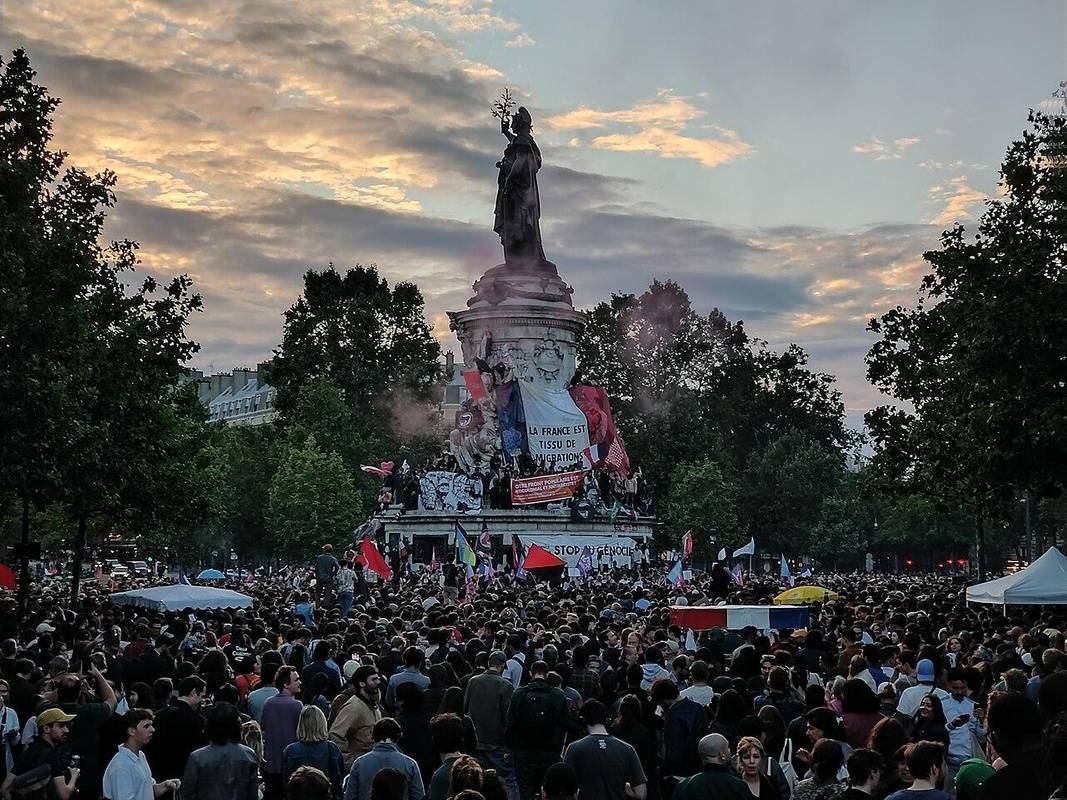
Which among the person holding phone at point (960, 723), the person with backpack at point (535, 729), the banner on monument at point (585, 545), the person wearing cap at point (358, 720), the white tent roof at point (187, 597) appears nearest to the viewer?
the person holding phone at point (960, 723)

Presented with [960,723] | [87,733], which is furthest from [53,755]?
[960,723]

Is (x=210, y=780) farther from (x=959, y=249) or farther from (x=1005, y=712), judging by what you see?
(x=959, y=249)

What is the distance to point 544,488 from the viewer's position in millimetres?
67750

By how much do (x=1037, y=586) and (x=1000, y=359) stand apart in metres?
6.46

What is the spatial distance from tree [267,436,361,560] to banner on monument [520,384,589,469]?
63.8 feet

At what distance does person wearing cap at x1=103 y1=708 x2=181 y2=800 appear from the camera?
1085 cm

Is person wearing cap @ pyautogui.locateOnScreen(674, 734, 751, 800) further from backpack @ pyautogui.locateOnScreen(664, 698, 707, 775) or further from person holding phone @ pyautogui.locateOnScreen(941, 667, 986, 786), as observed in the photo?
person holding phone @ pyautogui.locateOnScreen(941, 667, 986, 786)

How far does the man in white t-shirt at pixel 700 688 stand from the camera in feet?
48.2

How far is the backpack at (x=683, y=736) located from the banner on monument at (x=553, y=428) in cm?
5893

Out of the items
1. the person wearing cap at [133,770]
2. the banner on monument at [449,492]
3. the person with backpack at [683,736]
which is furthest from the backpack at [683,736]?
the banner on monument at [449,492]

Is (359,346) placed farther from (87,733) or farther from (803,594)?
(87,733)

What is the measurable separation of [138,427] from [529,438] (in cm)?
3443

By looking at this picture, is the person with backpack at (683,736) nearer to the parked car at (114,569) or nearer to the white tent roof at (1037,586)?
the white tent roof at (1037,586)

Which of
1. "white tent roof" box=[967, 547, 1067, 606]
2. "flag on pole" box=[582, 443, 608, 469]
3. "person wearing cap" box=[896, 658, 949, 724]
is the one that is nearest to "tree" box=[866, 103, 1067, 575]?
"white tent roof" box=[967, 547, 1067, 606]
